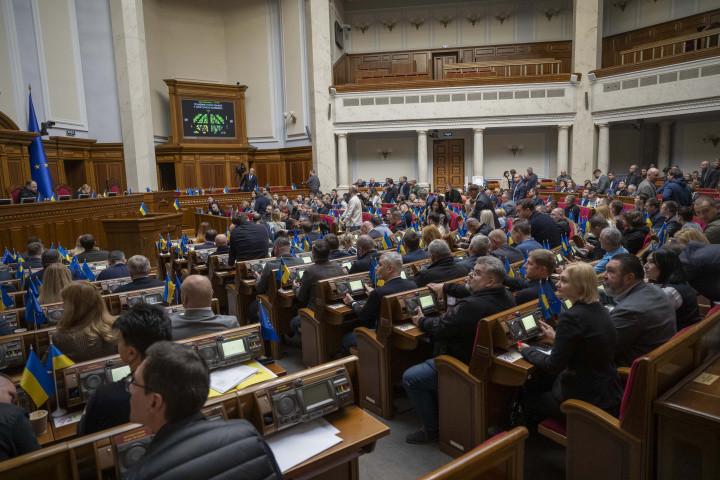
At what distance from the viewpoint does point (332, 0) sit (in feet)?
59.8

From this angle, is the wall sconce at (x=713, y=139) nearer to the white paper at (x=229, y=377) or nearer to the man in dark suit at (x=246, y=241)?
the man in dark suit at (x=246, y=241)

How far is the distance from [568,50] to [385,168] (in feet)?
29.1

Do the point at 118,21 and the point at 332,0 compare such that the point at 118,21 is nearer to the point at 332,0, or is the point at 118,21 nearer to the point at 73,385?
the point at 332,0

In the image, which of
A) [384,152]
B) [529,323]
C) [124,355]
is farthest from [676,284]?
[384,152]

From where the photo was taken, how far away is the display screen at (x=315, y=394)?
2.31 metres

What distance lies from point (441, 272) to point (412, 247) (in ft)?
3.26

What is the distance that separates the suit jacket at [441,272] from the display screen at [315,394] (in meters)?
2.15

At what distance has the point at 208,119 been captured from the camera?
17.6 meters

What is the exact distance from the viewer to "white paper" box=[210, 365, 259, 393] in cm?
266

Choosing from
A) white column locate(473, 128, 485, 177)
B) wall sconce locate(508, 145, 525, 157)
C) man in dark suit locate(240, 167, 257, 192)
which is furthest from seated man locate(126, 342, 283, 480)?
wall sconce locate(508, 145, 525, 157)

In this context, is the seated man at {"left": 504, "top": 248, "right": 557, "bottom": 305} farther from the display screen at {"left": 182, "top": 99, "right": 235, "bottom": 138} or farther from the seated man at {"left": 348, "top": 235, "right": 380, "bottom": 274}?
the display screen at {"left": 182, "top": 99, "right": 235, "bottom": 138}

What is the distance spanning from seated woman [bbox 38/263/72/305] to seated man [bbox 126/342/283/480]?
10.4ft

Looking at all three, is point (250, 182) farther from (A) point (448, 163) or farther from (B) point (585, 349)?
(B) point (585, 349)

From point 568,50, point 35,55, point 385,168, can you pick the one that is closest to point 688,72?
point 568,50
